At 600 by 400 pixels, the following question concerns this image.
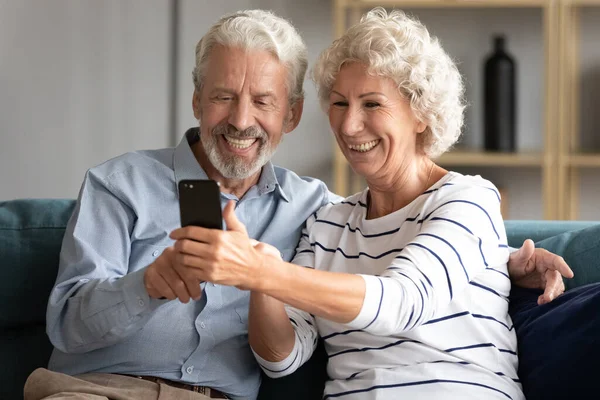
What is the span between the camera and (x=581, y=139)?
149 inches

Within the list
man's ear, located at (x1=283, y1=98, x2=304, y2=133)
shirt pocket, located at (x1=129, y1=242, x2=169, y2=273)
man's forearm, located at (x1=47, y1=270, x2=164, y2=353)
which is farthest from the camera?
man's ear, located at (x1=283, y1=98, x2=304, y2=133)

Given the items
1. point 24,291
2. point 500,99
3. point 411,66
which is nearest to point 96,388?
point 24,291

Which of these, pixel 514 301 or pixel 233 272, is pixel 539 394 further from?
pixel 233 272

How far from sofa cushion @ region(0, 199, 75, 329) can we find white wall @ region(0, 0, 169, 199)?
1.86 meters

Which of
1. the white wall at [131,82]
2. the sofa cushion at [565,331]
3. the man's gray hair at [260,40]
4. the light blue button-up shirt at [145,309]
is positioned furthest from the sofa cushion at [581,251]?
the white wall at [131,82]

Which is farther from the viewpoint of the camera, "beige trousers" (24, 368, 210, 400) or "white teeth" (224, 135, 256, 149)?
"white teeth" (224, 135, 256, 149)

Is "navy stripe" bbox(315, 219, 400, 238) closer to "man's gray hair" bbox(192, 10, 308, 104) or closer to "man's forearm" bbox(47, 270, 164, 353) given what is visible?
"man's gray hair" bbox(192, 10, 308, 104)

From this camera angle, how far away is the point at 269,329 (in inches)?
65.9

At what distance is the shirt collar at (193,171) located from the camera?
1.96m

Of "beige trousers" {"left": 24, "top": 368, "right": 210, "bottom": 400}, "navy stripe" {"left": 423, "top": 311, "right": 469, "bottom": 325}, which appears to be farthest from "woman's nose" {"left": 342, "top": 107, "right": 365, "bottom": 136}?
"beige trousers" {"left": 24, "top": 368, "right": 210, "bottom": 400}

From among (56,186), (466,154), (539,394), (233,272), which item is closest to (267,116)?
(233,272)

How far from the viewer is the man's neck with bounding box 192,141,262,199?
2.01 metres

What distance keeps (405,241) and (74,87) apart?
2.56 meters

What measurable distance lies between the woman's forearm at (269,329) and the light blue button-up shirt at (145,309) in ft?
0.45
